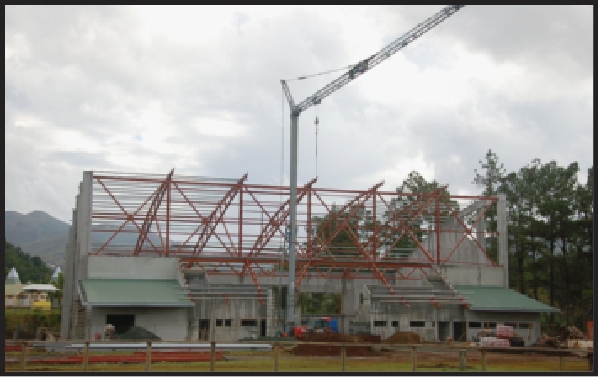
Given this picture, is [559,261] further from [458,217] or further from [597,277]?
[597,277]

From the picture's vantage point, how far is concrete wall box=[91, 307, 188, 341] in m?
47.0

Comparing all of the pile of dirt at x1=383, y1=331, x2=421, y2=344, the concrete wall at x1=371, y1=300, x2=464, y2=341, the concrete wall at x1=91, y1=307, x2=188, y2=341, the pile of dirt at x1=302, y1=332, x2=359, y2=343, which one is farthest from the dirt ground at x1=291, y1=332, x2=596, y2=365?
the concrete wall at x1=91, y1=307, x2=188, y2=341

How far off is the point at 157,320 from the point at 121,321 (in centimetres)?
218

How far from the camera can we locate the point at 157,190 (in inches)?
2124

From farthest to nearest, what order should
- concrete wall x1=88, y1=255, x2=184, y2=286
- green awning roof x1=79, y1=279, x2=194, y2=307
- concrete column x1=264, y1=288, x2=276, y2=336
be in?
concrete wall x1=88, y1=255, x2=184, y2=286 < concrete column x1=264, y1=288, x2=276, y2=336 < green awning roof x1=79, y1=279, x2=194, y2=307

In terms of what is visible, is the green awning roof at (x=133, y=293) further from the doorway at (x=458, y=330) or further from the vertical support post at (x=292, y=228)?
the doorway at (x=458, y=330)

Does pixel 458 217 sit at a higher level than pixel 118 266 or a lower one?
higher

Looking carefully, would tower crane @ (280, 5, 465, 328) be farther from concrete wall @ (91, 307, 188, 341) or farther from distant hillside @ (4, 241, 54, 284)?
distant hillside @ (4, 241, 54, 284)

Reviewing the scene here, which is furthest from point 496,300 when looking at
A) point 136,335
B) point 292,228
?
point 136,335

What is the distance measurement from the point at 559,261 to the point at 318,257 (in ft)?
84.4

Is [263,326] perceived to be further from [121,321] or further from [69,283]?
[69,283]

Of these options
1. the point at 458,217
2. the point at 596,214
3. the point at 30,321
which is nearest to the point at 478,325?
the point at 458,217

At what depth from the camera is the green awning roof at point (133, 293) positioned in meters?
46.3

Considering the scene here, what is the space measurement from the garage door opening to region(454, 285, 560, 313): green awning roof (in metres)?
22.3
